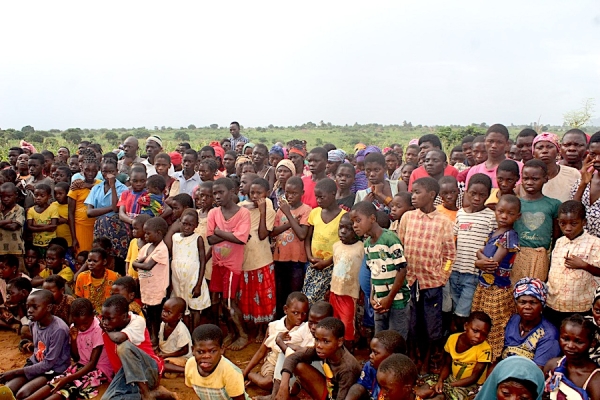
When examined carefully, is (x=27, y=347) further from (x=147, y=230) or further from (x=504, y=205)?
(x=504, y=205)

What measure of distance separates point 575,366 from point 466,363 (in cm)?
79

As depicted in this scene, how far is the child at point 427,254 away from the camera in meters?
3.99

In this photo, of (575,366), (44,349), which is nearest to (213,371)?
(44,349)

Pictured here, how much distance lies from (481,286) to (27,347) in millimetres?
4496

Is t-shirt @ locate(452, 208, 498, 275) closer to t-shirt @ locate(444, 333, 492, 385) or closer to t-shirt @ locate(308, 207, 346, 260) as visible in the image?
t-shirt @ locate(444, 333, 492, 385)

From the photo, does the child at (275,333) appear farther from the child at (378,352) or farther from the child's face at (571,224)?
the child's face at (571,224)

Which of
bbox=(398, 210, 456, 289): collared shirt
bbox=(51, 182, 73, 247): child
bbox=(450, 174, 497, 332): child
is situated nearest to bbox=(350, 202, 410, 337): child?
bbox=(398, 210, 456, 289): collared shirt

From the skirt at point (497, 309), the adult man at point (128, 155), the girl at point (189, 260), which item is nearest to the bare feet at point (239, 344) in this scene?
the girl at point (189, 260)

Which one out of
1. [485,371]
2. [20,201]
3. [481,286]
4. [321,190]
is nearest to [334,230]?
[321,190]

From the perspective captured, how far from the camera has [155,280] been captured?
471cm

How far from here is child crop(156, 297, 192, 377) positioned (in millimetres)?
4379

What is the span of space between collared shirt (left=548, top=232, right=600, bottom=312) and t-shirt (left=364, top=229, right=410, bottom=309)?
3.78 ft

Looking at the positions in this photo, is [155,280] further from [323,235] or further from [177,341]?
[323,235]

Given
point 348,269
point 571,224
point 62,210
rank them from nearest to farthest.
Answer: point 571,224 → point 348,269 → point 62,210
